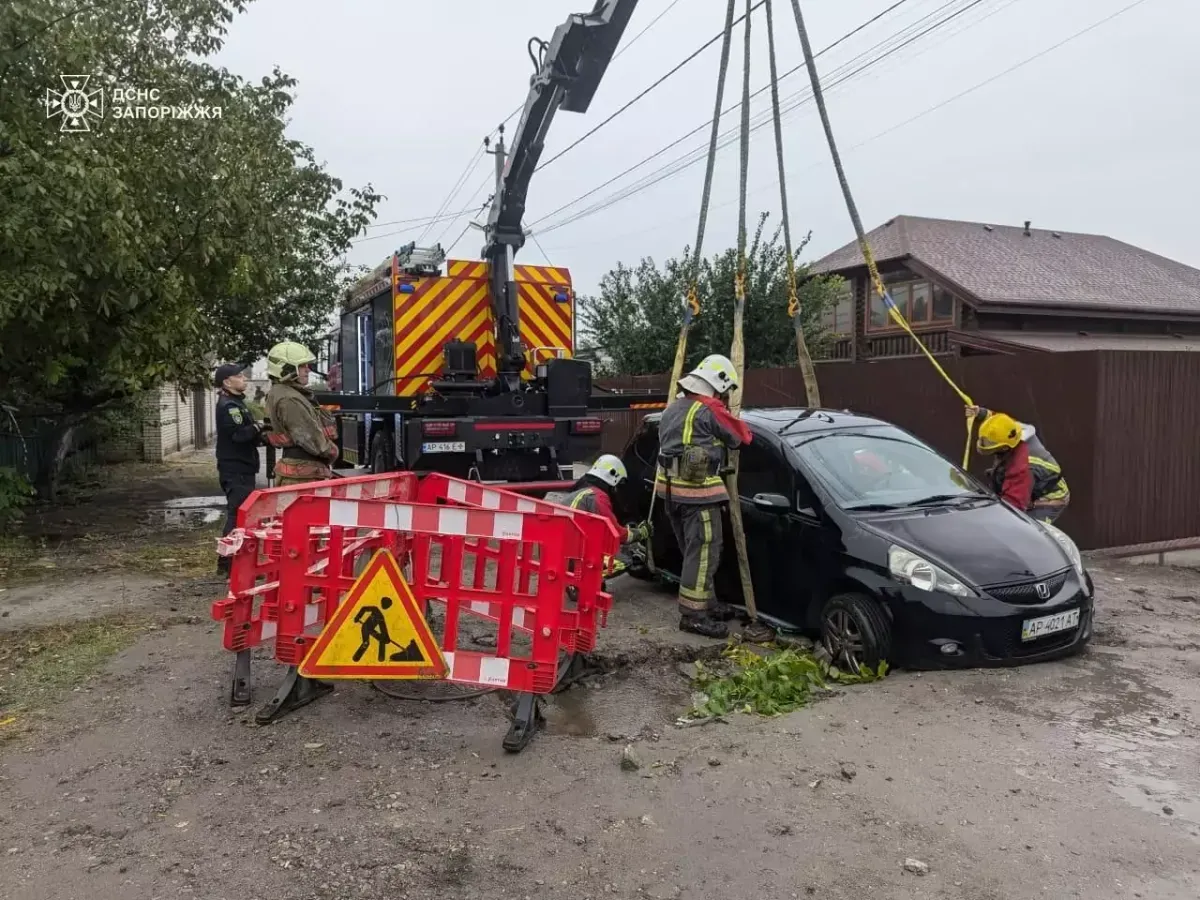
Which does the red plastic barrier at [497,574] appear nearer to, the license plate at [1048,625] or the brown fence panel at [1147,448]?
the license plate at [1048,625]

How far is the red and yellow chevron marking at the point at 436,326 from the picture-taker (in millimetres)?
9656

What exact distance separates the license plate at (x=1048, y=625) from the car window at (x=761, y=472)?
1519 millimetres

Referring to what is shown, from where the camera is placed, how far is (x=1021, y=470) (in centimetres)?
648

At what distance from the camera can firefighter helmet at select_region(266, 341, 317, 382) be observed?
6363mm

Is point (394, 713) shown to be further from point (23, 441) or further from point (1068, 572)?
point (23, 441)

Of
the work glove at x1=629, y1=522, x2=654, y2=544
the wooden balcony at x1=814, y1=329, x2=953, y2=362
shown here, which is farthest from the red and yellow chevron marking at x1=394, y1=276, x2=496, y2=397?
the wooden balcony at x1=814, y1=329, x2=953, y2=362

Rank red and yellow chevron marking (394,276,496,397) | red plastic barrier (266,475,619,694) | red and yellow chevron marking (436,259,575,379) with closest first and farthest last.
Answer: red plastic barrier (266,475,619,694)
red and yellow chevron marking (394,276,496,397)
red and yellow chevron marking (436,259,575,379)

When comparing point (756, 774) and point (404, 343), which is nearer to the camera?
point (756, 774)

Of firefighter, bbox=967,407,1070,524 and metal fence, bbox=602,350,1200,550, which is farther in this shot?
metal fence, bbox=602,350,1200,550

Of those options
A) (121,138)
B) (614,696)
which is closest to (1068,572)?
(614,696)

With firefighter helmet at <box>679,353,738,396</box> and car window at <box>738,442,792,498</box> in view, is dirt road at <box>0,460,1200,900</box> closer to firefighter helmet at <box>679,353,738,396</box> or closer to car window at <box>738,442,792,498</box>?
car window at <box>738,442,792,498</box>

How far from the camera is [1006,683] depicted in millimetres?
4582

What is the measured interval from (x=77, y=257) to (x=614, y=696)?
20.6ft

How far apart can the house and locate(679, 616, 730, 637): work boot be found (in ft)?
Result: 46.0
